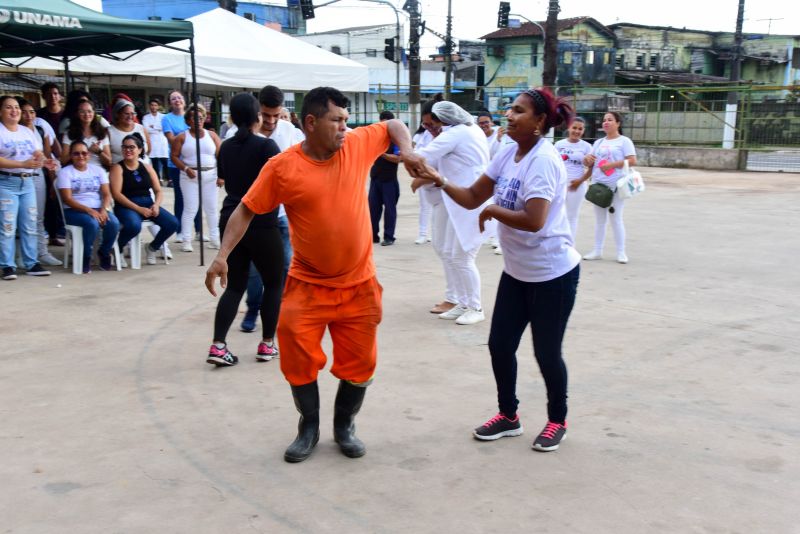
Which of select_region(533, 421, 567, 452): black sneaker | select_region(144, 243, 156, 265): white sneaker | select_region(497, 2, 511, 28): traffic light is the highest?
select_region(497, 2, 511, 28): traffic light

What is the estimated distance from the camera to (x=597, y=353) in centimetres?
535

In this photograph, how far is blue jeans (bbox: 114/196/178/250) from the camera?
8.23 meters

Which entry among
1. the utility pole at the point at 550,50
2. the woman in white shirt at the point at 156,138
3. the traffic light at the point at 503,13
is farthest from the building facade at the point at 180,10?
the woman in white shirt at the point at 156,138

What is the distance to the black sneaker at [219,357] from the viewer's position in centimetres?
506

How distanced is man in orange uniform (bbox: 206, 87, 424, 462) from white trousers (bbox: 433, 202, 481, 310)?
256 centimetres

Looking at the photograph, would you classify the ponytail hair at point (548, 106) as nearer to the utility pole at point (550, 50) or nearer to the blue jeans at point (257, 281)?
the blue jeans at point (257, 281)

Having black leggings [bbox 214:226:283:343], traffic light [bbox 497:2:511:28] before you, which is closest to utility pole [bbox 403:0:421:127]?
traffic light [bbox 497:2:511:28]

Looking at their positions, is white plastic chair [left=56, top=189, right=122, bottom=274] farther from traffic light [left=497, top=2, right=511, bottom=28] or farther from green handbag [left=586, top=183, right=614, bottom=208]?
traffic light [left=497, top=2, right=511, bottom=28]

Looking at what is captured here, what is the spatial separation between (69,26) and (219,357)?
433 cm

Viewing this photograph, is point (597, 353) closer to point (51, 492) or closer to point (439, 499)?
point (439, 499)

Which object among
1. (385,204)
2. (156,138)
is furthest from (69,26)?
(156,138)

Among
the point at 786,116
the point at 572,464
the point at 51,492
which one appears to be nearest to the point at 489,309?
the point at 572,464

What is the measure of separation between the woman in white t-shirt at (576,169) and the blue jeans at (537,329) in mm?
5084

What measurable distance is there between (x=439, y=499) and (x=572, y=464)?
75 cm
